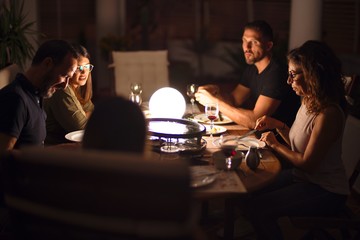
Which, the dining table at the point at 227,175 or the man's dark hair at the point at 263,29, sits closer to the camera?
the dining table at the point at 227,175

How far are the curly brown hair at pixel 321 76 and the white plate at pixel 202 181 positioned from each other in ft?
2.05

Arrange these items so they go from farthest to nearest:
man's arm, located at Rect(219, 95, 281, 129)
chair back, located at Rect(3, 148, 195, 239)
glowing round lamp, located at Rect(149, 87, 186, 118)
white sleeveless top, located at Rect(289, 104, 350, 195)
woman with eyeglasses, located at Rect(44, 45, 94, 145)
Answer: man's arm, located at Rect(219, 95, 281, 129), glowing round lamp, located at Rect(149, 87, 186, 118), woman with eyeglasses, located at Rect(44, 45, 94, 145), white sleeveless top, located at Rect(289, 104, 350, 195), chair back, located at Rect(3, 148, 195, 239)

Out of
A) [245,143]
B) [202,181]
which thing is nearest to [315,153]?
[245,143]

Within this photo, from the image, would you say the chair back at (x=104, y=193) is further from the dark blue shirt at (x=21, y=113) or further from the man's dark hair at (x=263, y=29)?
the man's dark hair at (x=263, y=29)

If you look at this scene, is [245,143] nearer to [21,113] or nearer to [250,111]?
[250,111]

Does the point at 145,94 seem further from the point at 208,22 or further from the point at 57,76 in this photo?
A: the point at 208,22

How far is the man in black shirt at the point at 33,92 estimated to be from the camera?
2.16m

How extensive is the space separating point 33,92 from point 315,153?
1.21 metres

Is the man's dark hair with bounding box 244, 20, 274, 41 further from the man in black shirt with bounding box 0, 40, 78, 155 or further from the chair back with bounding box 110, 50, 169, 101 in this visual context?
the man in black shirt with bounding box 0, 40, 78, 155

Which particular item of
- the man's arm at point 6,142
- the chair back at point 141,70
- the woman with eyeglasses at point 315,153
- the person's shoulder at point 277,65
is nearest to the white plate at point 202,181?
the woman with eyeglasses at point 315,153

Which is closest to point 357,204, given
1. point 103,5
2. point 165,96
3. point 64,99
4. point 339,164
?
point 339,164

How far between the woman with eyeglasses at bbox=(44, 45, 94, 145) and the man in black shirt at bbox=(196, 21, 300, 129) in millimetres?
675

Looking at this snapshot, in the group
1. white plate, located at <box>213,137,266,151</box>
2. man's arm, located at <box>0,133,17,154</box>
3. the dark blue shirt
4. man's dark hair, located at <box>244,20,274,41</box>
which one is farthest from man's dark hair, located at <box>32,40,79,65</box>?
man's dark hair, located at <box>244,20,274,41</box>

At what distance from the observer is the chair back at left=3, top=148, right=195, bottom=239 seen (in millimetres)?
1271
